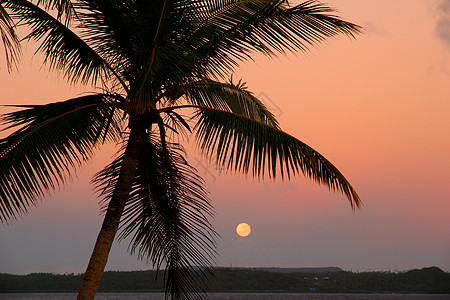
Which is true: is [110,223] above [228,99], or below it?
below

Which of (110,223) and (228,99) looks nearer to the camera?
(110,223)

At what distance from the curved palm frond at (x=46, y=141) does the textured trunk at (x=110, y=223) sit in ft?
2.89

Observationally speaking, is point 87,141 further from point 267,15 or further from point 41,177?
point 267,15

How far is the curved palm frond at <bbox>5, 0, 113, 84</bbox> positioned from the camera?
10805 mm

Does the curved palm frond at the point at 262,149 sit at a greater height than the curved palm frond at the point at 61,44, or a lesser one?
lesser

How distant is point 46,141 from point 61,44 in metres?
2.17

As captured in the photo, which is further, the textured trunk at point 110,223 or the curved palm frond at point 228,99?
the curved palm frond at point 228,99

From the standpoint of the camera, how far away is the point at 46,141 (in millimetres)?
10297

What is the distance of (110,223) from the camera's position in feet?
35.3

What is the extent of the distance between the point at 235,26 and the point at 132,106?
2.72 metres

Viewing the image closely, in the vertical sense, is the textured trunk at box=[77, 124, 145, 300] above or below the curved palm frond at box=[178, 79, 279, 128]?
below

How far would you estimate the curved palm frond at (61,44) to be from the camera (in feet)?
35.4

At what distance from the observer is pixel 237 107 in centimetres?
1218

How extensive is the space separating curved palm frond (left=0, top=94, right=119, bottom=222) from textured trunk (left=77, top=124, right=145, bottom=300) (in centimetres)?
88
